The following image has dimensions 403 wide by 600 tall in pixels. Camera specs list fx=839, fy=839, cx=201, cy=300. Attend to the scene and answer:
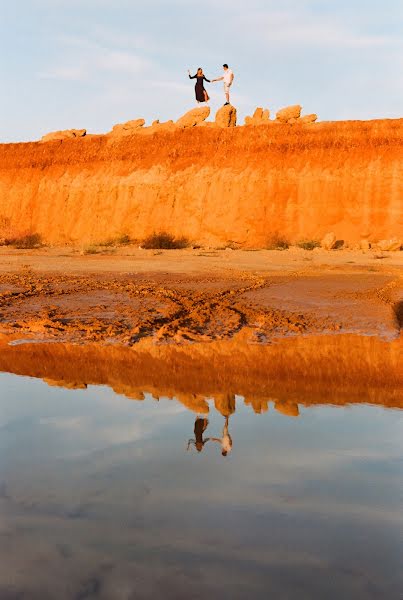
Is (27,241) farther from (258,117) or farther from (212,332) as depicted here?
(212,332)

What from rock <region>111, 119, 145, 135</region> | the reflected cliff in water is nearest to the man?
rock <region>111, 119, 145, 135</region>

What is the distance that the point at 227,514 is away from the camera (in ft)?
10.9

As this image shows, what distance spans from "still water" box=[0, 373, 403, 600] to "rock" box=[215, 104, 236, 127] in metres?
22.3

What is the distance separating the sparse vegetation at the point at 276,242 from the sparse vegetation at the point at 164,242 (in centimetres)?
252

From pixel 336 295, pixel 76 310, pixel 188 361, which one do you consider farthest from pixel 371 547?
pixel 336 295

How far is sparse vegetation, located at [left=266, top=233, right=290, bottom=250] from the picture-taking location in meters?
23.9

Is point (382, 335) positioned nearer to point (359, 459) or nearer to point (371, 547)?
point (359, 459)

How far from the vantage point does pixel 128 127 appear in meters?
29.1

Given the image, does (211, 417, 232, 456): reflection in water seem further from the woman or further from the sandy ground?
the woman

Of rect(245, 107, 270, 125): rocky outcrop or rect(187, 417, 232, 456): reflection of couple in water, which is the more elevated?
rect(245, 107, 270, 125): rocky outcrop

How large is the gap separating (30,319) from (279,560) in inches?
292

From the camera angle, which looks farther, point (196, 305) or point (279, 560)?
point (196, 305)

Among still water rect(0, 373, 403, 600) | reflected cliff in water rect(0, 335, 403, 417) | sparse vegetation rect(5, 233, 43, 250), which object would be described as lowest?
sparse vegetation rect(5, 233, 43, 250)

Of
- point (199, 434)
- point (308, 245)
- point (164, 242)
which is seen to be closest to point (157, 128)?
→ point (164, 242)
